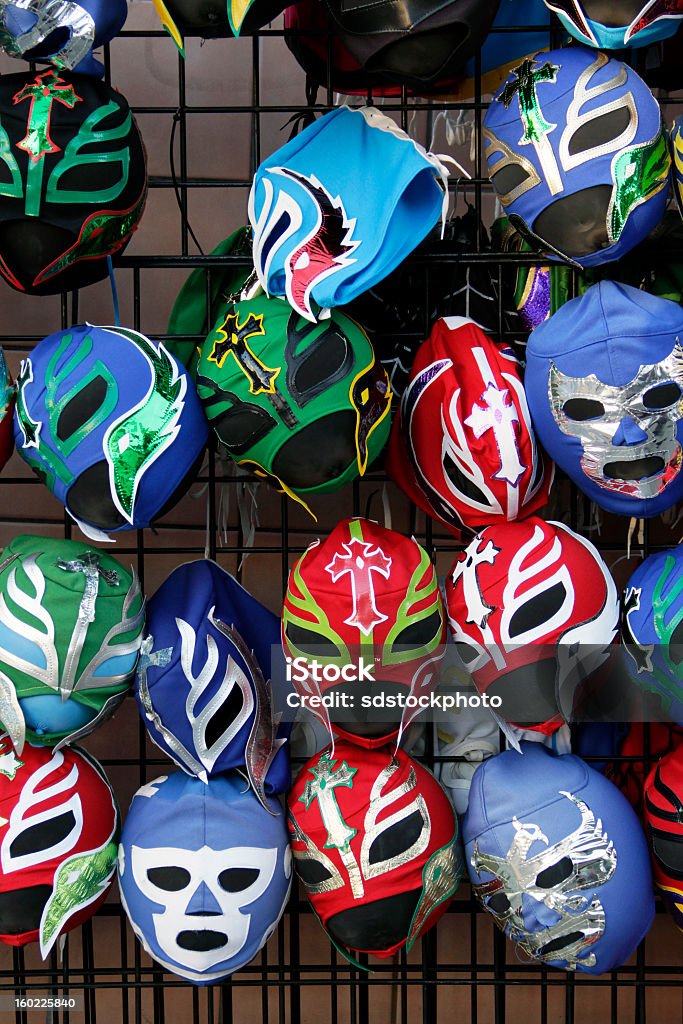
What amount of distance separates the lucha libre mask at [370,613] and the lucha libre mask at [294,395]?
6 centimetres

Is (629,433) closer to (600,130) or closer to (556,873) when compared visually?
(600,130)

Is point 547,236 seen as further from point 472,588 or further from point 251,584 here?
point 251,584

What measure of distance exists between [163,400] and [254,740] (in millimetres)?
260

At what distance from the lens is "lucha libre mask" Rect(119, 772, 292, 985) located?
29.0 inches

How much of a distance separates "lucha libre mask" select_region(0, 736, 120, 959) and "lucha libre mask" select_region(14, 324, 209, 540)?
188 millimetres

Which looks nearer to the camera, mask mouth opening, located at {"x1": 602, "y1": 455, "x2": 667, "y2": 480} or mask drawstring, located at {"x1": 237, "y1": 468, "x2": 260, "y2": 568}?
mask mouth opening, located at {"x1": 602, "y1": 455, "x2": 667, "y2": 480}

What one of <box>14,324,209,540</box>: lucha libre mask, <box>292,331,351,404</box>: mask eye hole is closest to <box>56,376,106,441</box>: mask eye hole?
<box>14,324,209,540</box>: lucha libre mask

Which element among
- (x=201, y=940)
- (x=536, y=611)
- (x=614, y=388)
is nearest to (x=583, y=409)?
(x=614, y=388)

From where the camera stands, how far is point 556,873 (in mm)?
719

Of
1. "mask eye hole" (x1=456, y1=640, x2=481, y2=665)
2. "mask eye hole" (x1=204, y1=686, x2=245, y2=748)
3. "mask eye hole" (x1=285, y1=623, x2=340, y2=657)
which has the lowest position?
"mask eye hole" (x1=204, y1=686, x2=245, y2=748)

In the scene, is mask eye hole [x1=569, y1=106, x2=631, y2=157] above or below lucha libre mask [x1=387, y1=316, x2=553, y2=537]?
above

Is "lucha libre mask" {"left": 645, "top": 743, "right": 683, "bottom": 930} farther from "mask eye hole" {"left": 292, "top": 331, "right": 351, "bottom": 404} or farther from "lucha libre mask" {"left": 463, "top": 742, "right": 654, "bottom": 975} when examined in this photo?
"mask eye hole" {"left": 292, "top": 331, "right": 351, "bottom": 404}

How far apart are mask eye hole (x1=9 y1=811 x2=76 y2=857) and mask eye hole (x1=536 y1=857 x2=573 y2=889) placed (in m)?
0.34

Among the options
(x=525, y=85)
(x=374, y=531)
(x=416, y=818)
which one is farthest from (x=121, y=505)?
(x=525, y=85)
